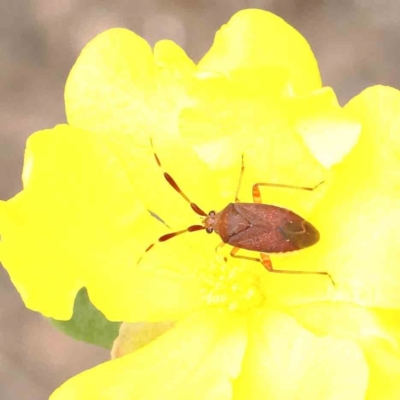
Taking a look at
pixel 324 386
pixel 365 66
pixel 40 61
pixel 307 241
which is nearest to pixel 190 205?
pixel 307 241

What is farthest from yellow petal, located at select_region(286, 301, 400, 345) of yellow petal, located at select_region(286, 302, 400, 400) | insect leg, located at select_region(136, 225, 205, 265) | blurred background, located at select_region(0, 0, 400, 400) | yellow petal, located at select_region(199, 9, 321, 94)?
blurred background, located at select_region(0, 0, 400, 400)

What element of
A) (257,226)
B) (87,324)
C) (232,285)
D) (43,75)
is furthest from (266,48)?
(43,75)

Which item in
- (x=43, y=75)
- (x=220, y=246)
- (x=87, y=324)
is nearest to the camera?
(x=220, y=246)

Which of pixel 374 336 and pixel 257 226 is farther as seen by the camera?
pixel 257 226

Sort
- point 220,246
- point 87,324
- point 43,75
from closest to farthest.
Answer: point 220,246, point 87,324, point 43,75

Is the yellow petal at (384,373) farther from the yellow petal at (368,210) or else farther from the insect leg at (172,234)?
the insect leg at (172,234)

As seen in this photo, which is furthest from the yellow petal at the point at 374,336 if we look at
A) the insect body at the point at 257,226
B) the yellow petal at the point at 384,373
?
the insect body at the point at 257,226

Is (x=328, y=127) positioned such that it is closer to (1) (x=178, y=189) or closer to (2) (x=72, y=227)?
(1) (x=178, y=189)
